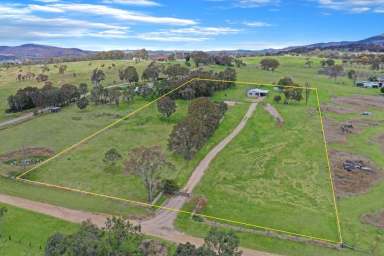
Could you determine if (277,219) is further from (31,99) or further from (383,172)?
(31,99)

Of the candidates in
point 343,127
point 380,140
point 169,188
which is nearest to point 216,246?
point 169,188

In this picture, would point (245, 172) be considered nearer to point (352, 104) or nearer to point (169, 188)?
point (169, 188)

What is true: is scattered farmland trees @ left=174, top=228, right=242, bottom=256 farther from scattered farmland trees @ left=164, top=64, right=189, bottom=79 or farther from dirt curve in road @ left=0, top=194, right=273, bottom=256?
scattered farmland trees @ left=164, top=64, right=189, bottom=79

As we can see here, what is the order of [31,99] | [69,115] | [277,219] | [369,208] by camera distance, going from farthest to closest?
[31,99] → [69,115] → [369,208] → [277,219]

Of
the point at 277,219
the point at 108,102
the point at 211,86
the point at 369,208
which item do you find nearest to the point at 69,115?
the point at 108,102

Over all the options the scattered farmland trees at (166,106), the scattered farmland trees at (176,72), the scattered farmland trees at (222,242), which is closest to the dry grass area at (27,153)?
the scattered farmland trees at (166,106)
